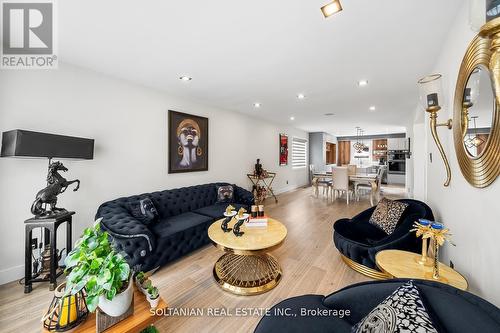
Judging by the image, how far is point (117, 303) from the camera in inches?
41.6

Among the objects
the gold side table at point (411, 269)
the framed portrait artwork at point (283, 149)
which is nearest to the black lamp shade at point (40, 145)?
the gold side table at point (411, 269)

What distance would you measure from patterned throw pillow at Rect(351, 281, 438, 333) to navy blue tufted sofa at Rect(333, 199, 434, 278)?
1287mm

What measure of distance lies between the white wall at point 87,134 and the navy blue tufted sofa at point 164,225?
0.95 ft

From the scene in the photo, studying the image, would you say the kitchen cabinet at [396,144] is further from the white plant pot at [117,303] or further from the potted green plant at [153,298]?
the white plant pot at [117,303]

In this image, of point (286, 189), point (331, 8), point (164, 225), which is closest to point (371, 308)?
point (331, 8)

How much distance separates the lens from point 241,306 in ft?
5.95

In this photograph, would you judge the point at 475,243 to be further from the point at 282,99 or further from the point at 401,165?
the point at 401,165

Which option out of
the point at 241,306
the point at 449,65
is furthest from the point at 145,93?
the point at 449,65

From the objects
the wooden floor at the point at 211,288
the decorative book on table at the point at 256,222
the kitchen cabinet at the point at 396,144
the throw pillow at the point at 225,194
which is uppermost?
the kitchen cabinet at the point at 396,144

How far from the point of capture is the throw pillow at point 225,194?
393 centimetres

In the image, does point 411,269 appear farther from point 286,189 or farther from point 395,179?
point 395,179

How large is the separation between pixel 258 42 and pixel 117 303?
2.40 meters

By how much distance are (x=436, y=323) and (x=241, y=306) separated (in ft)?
4.86

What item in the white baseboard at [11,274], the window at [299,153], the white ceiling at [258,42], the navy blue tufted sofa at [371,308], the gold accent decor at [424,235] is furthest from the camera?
the window at [299,153]
